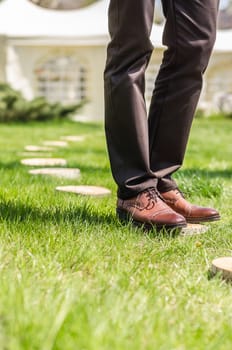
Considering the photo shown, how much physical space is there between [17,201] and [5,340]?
124 centimetres

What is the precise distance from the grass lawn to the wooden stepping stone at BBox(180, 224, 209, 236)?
0.03m

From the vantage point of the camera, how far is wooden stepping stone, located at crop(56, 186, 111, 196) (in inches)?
101

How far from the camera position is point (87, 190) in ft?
8.61

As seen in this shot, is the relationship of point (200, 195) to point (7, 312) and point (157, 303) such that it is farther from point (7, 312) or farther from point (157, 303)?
point (7, 312)

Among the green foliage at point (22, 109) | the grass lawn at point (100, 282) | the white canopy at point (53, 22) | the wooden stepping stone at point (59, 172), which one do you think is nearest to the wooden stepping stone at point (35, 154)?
the wooden stepping stone at point (59, 172)

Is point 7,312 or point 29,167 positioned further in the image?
point 29,167

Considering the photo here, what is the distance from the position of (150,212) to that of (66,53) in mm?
11385

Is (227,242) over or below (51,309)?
below

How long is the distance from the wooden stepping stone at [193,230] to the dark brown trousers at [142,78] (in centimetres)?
17

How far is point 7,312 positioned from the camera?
101 centimetres

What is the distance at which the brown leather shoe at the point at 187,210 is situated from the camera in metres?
2.06

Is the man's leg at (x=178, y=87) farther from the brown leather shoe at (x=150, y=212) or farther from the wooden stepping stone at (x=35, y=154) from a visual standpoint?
the wooden stepping stone at (x=35, y=154)

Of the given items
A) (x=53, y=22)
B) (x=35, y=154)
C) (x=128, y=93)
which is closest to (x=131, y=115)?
(x=128, y=93)

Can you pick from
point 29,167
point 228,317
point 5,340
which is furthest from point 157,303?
point 29,167
